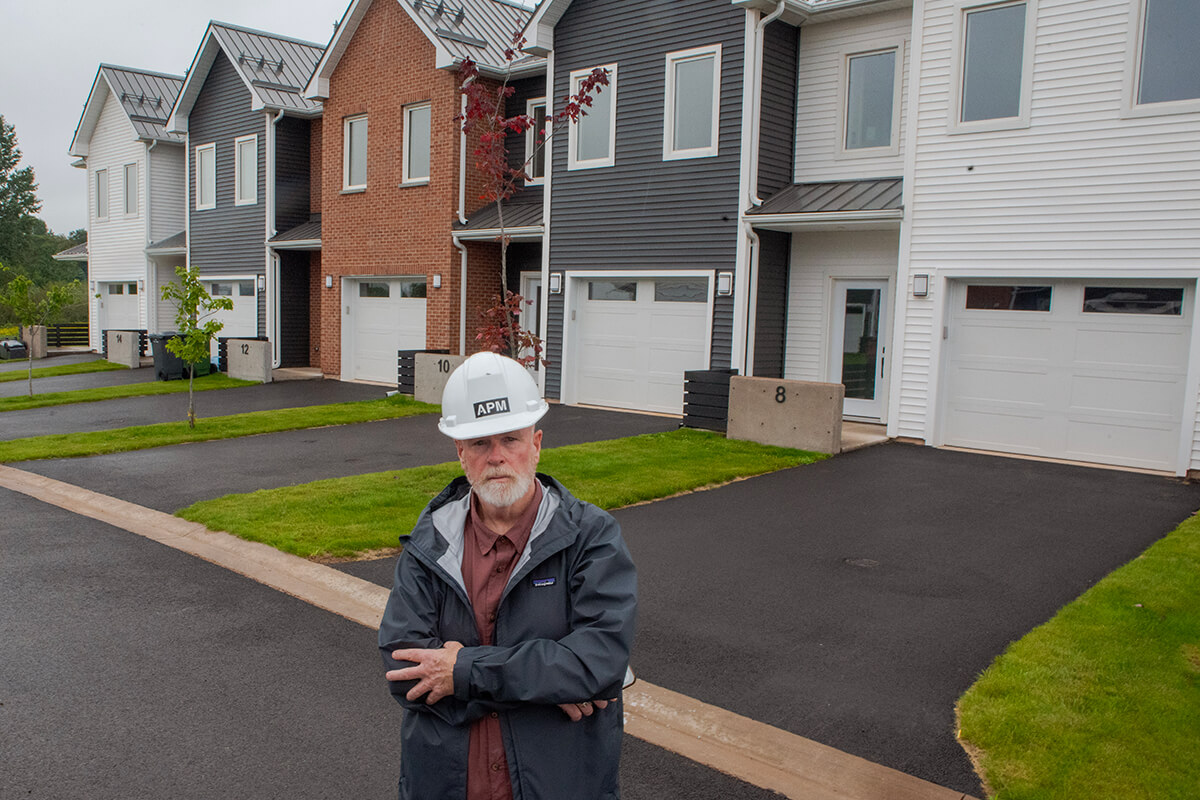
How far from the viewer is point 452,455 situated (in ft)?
40.4

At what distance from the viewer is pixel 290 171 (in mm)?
23547

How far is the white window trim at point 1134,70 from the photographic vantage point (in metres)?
11.2

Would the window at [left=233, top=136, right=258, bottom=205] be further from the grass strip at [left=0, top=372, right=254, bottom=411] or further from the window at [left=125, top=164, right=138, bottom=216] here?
the window at [left=125, top=164, right=138, bottom=216]

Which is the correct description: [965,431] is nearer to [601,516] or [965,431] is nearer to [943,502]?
[943,502]

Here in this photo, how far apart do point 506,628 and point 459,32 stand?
61.3ft

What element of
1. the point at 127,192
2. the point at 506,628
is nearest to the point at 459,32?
the point at 127,192

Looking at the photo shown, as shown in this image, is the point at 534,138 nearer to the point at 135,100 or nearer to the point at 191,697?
the point at 191,697

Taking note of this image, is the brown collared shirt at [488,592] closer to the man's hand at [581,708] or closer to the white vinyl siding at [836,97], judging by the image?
the man's hand at [581,708]

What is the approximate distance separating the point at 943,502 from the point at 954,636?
13.2 ft

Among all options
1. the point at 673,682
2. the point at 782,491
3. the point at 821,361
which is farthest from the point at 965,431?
the point at 673,682

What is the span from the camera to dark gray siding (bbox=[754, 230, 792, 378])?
15008mm

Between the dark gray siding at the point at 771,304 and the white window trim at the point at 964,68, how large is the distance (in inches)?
129

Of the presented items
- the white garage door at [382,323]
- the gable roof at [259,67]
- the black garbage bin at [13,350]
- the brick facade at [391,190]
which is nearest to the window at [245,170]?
the gable roof at [259,67]

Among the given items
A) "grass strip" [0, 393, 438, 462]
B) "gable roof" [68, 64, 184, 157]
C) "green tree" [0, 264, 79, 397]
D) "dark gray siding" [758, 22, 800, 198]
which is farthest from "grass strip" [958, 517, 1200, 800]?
"gable roof" [68, 64, 184, 157]
